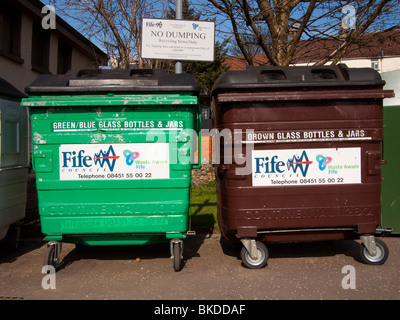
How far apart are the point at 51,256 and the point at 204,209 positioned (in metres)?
3.00

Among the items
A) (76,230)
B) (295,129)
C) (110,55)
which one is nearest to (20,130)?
(76,230)

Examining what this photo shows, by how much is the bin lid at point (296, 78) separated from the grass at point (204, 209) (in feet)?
7.57

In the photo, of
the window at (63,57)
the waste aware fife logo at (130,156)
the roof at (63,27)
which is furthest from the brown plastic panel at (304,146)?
the window at (63,57)

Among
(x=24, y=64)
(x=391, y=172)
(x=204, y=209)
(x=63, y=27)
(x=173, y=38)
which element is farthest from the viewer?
(x=63, y=27)

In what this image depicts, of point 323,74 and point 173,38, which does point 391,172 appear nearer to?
point 323,74

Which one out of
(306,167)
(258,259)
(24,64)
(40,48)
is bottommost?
(258,259)

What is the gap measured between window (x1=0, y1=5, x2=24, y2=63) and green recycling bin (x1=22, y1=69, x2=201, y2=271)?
7.05 m

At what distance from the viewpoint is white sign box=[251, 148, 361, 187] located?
3688mm

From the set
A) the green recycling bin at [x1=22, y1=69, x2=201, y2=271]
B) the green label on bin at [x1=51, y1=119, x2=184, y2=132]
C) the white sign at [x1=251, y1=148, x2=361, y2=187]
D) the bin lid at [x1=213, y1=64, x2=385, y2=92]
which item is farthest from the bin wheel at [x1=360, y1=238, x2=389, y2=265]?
the green label on bin at [x1=51, y1=119, x2=184, y2=132]

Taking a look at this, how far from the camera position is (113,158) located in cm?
367

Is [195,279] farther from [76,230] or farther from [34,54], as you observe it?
[34,54]

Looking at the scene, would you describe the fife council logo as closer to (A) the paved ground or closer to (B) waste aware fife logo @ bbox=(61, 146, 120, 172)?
(A) the paved ground

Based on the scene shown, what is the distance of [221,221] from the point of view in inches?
160

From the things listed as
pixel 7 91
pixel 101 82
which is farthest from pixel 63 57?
pixel 101 82
